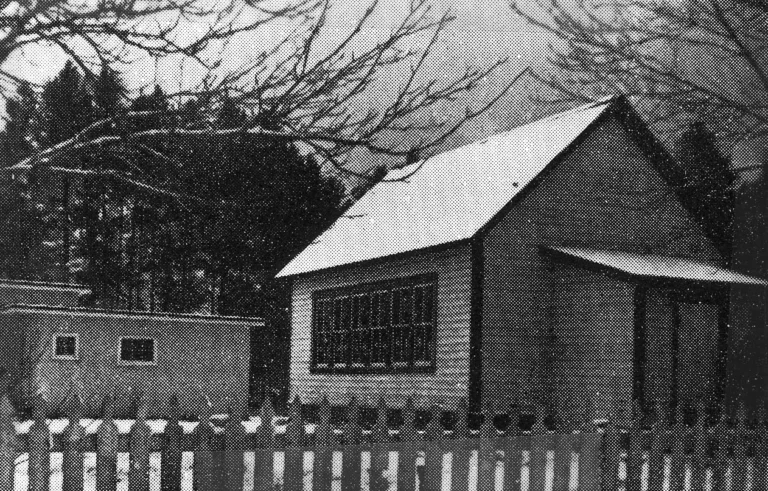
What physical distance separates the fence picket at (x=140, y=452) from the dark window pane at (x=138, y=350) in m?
20.5

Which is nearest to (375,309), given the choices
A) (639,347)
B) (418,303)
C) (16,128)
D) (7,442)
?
(418,303)

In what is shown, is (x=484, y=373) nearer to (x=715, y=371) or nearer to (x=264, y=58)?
(x=715, y=371)

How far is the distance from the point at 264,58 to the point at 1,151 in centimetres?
170

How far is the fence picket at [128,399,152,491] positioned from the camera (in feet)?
19.3

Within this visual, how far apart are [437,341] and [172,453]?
12.5m

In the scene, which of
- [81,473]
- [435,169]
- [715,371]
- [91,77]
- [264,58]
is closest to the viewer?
[264,58]

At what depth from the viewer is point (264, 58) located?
4426 millimetres

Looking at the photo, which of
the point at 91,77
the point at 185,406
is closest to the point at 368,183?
the point at 91,77

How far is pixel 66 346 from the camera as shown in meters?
24.9

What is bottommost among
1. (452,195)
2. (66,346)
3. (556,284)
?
(66,346)

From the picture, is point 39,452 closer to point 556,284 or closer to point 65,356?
point 556,284

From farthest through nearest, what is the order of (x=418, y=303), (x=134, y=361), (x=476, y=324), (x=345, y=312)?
(x=134, y=361) → (x=345, y=312) → (x=418, y=303) → (x=476, y=324)

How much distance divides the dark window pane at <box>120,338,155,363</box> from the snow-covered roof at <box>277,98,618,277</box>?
4.77m

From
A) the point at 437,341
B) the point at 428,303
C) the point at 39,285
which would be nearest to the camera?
the point at 437,341
